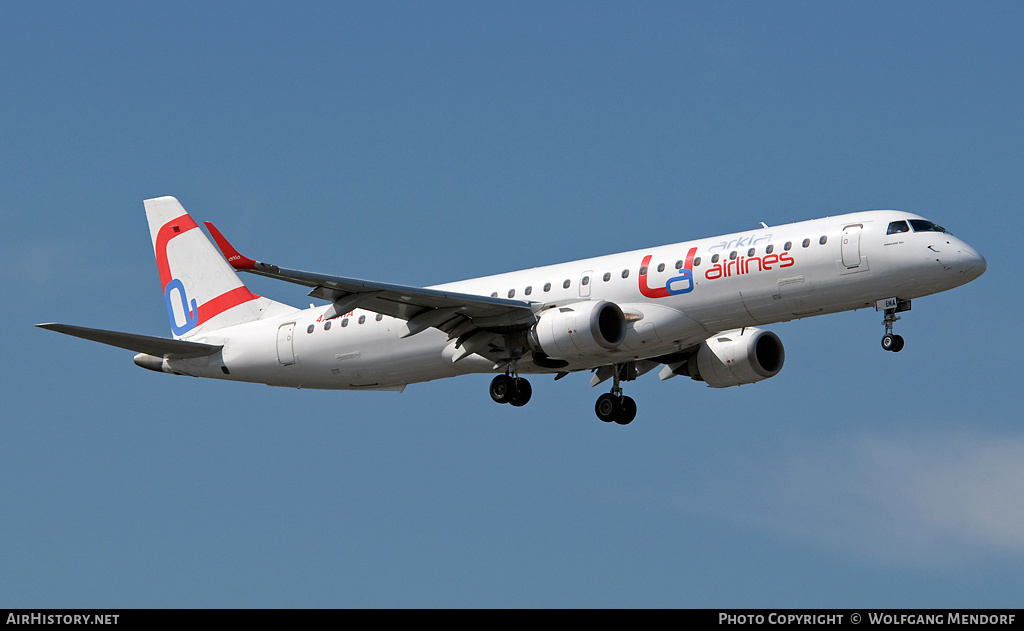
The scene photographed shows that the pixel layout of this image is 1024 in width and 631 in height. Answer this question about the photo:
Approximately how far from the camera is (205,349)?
150ft

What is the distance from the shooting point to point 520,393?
4103 cm

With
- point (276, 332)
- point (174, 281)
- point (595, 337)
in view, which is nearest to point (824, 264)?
point (595, 337)

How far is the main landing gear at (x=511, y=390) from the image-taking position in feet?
135

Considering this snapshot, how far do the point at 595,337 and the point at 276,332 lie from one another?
38.7 ft

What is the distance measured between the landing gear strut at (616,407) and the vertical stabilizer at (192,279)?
458 inches

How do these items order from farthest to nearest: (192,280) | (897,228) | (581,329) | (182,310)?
(192,280)
(182,310)
(581,329)
(897,228)

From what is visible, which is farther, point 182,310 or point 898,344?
point 182,310

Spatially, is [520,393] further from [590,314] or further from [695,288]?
[695,288]

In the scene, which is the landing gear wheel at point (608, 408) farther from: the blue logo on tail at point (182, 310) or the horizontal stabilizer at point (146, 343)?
the blue logo on tail at point (182, 310)

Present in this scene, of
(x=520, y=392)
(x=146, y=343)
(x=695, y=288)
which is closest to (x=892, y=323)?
(x=695, y=288)

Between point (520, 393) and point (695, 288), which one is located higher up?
point (695, 288)

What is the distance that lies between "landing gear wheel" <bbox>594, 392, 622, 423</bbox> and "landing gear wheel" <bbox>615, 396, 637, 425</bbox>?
60mm

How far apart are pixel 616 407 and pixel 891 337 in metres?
9.61
